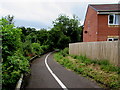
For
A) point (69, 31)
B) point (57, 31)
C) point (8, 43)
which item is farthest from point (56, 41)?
point (8, 43)

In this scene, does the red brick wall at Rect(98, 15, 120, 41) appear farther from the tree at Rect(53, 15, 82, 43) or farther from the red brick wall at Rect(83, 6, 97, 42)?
the tree at Rect(53, 15, 82, 43)

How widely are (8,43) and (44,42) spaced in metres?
31.7

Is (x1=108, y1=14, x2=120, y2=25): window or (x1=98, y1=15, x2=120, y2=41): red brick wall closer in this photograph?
(x1=108, y1=14, x2=120, y2=25): window

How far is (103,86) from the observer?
18.6 feet

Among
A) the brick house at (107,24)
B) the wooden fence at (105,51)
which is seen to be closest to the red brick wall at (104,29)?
the brick house at (107,24)

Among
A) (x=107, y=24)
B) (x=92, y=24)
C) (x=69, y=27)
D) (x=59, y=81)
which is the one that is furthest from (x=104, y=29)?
(x=69, y=27)

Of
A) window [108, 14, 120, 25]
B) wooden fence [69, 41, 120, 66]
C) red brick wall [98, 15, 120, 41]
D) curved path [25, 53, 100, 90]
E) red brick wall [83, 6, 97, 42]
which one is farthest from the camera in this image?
red brick wall [83, 6, 97, 42]

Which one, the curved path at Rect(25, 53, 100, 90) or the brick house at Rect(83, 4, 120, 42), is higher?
the brick house at Rect(83, 4, 120, 42)

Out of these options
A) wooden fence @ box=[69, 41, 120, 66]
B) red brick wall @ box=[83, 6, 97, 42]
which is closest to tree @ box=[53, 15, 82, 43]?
red brick wall @ box=[83, 6, 97, 42]

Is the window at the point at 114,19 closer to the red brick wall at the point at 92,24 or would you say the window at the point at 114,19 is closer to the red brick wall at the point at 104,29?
the red brick wall at the point at 104,29

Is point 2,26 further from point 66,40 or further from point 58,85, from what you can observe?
point 66,40

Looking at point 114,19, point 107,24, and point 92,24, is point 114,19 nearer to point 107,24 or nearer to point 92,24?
point 107,24

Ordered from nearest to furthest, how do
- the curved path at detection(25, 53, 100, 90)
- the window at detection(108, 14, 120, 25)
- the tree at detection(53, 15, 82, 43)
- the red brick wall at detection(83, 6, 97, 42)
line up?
the curved path at detection(25, 53, 100, 90) → the window at detection(108, 14, 120, 25) → the red brick wall at detection(83, 6, 97, 42) → the tree at detection(53, 15, 82, 43)

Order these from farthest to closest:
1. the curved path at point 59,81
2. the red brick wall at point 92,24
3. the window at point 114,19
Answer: the red brick wall at point 92,24 < the window at point 114,19 < the curved path at point 59,81
